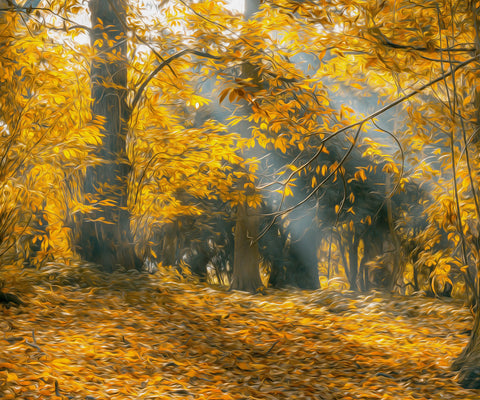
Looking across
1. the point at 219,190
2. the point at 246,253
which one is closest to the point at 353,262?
the point at 246,253

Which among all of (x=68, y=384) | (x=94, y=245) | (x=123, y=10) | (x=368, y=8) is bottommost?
(x=68, y=384)

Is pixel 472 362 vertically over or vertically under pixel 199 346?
under

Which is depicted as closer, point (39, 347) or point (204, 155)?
point (39, 347)

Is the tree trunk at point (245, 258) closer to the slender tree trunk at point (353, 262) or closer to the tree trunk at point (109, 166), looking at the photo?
the slender tree trunk at point (353, 262)

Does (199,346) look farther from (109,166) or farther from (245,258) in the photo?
(245,258)

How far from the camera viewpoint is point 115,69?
856 centimetres

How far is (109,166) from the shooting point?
845 cm

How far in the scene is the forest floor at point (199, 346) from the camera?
5.00m

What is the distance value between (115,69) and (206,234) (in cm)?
506

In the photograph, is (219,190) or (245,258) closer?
(219,190)

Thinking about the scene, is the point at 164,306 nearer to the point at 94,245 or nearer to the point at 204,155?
the point at 94,245

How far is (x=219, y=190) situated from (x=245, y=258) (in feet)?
6.37

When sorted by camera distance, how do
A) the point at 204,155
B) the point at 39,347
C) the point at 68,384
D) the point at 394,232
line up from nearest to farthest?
the point at 68,384, the point at 39,347, the point at 204,155, the point at 394,232

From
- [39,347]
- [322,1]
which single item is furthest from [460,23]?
[39,347]
